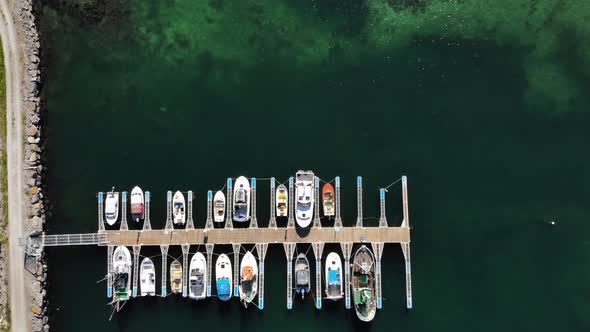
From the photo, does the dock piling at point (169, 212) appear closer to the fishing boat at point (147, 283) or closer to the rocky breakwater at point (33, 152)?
the fishing boat at point (147, 283)

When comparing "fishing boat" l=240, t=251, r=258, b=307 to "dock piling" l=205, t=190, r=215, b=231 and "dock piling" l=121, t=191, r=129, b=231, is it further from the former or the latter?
"dock piling" l=121, t=191, r=129, b=231

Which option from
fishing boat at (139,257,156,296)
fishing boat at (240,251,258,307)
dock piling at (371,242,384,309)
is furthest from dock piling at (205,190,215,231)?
dock piling at (371,242,384,309)

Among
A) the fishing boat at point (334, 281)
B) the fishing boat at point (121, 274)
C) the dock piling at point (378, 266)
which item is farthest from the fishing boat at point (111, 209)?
the dock piling at point (378, 266)

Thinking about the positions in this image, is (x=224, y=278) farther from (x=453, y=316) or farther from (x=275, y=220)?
(x=453, y=316)

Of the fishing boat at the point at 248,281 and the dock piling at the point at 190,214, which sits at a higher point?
the dock piling at the point at 190,214

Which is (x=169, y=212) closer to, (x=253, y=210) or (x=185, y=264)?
(x=185, y=264)
